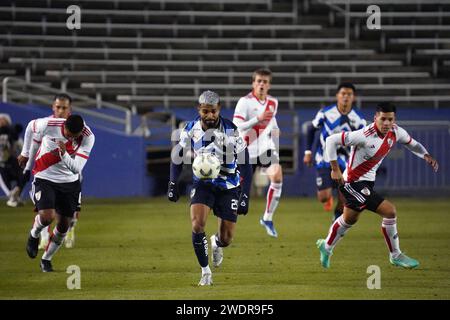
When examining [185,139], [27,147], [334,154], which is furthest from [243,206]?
[27,147]

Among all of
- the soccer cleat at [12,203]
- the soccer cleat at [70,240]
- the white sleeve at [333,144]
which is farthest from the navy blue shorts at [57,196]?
the soccer cleat at [12,203]

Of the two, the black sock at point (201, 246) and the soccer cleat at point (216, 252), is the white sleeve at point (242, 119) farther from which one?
the black sock at point (201, 246)

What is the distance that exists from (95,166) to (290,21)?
26.6 ft

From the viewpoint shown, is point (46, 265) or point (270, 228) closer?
point (46, 265)

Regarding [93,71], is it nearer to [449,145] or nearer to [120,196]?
[120,196]

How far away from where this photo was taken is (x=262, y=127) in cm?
1644

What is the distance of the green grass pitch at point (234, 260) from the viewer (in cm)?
1047

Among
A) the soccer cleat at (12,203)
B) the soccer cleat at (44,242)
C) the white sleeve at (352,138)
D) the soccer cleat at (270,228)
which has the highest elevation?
the white sleeve at (352,138)

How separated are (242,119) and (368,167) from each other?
3975mm

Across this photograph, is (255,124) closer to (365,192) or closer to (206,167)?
(365,192)

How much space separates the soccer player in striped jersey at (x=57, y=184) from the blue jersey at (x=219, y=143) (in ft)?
5.50

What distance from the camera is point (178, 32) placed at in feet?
95.9

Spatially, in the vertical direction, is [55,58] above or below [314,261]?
above

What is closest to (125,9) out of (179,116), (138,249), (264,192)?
(179,116)
